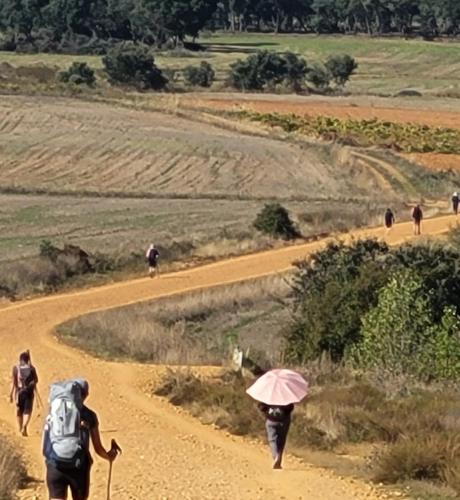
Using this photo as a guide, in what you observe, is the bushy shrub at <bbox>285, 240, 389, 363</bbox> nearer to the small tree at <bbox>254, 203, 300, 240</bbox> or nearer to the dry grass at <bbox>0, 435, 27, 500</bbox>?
the dry grass at <bbox>0, 435, 27, 500</bbox>

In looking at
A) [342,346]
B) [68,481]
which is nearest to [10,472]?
[68,481]

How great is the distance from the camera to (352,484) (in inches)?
634

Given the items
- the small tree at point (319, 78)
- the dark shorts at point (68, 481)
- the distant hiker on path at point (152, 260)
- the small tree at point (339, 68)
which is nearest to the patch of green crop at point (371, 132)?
the small tree at point (319, 78)

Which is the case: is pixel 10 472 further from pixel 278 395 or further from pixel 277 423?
pixel 277 423

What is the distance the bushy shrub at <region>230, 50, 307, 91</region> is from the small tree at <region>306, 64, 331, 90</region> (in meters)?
0.85

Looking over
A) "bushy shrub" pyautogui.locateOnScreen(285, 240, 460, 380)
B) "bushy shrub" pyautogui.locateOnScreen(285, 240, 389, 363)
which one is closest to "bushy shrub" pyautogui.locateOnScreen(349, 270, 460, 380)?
"bushy shrub" pyautogui.locateOnScreen(285, 240, 460, 380)

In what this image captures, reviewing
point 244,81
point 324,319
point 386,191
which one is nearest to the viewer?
point 324,319

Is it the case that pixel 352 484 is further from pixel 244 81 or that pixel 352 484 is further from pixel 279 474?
pixel 244 81

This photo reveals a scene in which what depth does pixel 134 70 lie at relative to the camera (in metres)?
118

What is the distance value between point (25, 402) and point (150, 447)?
2.17 metres

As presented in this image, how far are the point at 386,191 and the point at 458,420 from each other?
45.8m

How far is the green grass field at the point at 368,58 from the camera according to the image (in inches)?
5423

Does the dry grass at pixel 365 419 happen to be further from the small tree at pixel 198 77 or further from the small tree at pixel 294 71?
the small tree at pixel 294 71

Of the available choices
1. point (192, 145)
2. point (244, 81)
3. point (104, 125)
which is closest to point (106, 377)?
point (192, 145)
